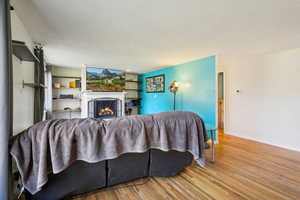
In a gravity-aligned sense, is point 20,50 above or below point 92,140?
above

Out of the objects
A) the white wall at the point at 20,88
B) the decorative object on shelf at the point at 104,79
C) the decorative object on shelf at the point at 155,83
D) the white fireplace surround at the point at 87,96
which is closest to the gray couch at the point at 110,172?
the white wall at the point at 20,88

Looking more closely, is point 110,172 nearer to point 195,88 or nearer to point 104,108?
point 195,88

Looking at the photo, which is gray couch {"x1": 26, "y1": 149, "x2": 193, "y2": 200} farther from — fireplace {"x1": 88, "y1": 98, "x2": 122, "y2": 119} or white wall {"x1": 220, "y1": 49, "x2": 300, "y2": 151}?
fireplace {"x1": 88, "y1": 98, "x2": 122, "y2": 119}

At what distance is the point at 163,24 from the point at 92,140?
1.85 meters

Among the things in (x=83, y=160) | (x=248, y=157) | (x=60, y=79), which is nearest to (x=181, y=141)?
(x=83, y=160)

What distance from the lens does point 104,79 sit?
17.2 ft

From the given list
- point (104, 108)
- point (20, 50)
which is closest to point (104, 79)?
point (104, 108)

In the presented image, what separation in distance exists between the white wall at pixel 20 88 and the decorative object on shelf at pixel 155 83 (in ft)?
13.0

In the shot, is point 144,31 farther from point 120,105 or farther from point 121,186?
point 120,105

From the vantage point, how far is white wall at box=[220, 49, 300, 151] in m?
3.06

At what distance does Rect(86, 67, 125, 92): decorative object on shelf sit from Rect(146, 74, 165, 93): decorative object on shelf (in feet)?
3.86

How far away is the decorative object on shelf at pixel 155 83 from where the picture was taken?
536 centimetres

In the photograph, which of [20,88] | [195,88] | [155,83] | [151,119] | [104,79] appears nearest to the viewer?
[151,119]

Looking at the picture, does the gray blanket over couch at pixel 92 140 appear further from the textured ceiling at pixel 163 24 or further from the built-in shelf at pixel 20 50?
the textured ceiling at pixel 163 24
